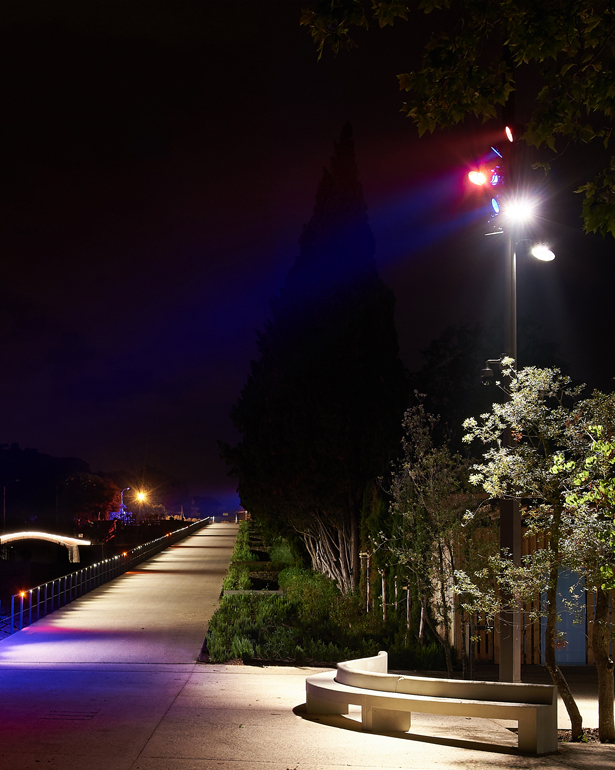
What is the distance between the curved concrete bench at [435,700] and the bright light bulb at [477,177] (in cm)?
548

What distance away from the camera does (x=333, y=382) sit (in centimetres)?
2078

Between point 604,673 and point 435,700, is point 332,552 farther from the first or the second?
point 435,700

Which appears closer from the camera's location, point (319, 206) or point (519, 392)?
point (519, 392)

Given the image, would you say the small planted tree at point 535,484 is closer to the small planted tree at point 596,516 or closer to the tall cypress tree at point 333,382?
the small planted tree at point 596,516

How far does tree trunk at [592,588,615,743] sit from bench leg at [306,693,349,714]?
2.66 metres

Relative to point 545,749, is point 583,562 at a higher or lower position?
higher

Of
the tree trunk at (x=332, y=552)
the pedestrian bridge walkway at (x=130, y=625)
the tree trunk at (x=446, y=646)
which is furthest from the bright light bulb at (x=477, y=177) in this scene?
the tree trunk at (x=332, y=552)

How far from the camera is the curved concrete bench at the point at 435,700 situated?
24.2 ft

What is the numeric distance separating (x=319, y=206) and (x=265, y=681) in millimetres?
13938

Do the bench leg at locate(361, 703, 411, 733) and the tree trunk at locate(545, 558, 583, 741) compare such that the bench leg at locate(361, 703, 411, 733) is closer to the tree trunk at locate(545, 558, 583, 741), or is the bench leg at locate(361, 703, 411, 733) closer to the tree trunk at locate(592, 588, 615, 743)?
the tree trunk at locate(545, 558, 583, 741)

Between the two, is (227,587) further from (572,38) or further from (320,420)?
(572,38)

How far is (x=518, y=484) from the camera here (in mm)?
8695

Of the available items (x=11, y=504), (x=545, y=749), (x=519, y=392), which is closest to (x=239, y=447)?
(x=519, y=392)

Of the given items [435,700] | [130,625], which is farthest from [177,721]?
[130,625]
